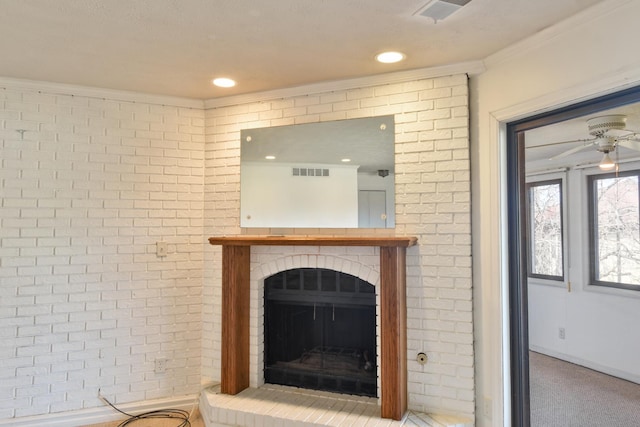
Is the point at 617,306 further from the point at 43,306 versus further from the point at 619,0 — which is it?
the point at 43,306

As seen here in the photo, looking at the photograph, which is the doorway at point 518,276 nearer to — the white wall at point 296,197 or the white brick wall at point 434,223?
the white brick wall at point 434,223

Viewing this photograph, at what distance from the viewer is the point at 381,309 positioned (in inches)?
96.4

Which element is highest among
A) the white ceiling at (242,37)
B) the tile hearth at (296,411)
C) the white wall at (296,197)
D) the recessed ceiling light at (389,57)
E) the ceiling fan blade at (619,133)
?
the recessed ceiling light at (389,57)

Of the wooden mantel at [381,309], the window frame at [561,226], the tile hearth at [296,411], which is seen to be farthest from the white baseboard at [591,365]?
the wooden mantel at [381,309]

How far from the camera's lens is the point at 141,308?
295 cm

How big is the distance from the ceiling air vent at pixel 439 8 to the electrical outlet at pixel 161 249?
234cm

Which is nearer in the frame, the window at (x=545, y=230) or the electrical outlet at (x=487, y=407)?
the window at (x=545, y=230)

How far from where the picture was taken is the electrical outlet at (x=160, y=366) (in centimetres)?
297

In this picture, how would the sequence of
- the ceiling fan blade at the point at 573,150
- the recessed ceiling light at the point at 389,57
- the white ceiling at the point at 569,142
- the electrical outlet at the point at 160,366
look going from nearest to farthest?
the white ceiling at the point at 569,142 → the ceiling fan blade at the point at 573,150 → the recessed ceiling light at the point at 389,57 → the electrical outlet at the point at 160,366

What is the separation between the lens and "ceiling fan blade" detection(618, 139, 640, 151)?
1.88m

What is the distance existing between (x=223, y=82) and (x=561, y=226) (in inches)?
91.7

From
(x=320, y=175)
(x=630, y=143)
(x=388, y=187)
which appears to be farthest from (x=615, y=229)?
(x=320, y=175)

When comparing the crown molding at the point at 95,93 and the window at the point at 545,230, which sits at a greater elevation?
the crown molding at the point at 95,93

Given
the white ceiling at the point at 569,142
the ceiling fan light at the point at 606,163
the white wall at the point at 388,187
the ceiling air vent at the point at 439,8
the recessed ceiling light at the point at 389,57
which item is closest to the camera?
the ceiling air vent at the point at 439,8
